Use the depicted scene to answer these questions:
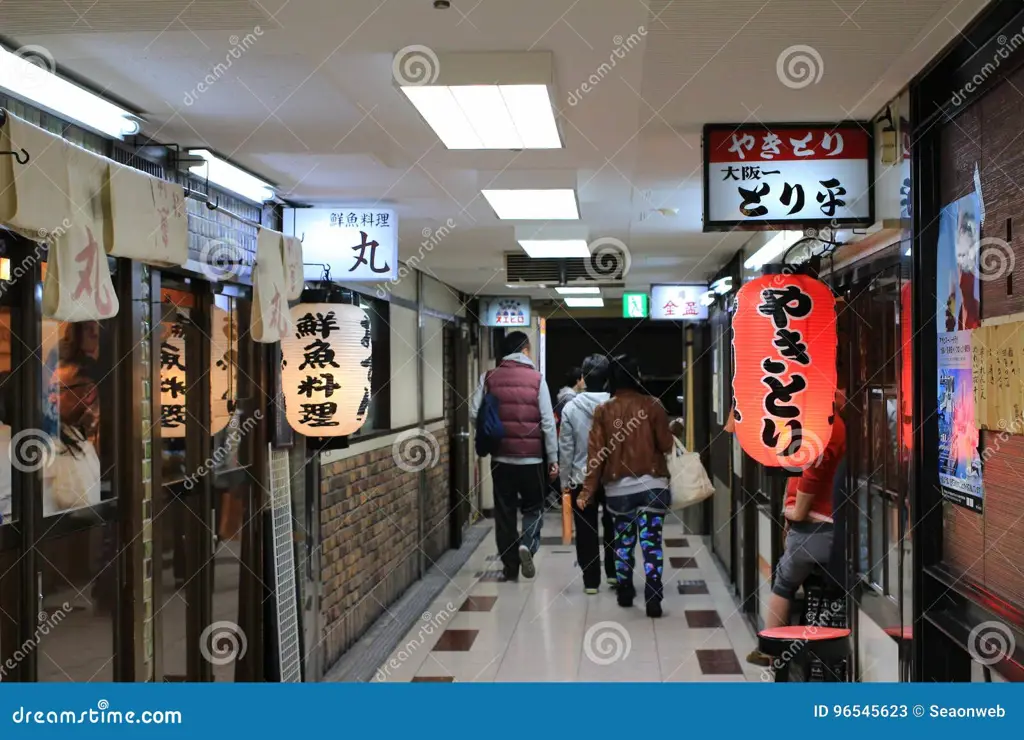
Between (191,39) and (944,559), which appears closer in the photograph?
(191,39)

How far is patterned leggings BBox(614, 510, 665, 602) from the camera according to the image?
26.9ft

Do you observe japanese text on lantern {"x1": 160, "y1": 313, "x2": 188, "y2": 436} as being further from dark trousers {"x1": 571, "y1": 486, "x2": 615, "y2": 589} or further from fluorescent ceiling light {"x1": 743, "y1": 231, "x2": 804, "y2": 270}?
dark trousers {"x1": 571, "y1": 486, "x2": 615, "y2": 589}

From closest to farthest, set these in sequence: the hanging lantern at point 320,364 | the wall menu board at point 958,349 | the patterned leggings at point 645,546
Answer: the wall menu board at point 958,349 → the hanging lantern at point 320,364 → the patterned leggings at point 645,546

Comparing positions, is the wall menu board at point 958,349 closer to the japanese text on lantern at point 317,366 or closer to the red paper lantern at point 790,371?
the red paper lantern at point 790,371

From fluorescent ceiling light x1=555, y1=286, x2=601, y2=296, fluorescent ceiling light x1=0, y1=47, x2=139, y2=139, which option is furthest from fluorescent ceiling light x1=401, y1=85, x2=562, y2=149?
fluorescent ceiling light x1=555, y1=286, x2=601, y2=296

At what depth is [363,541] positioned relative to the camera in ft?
27.3

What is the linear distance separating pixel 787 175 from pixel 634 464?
4.06 meters

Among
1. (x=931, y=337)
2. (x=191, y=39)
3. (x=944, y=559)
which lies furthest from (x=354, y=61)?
(x=944, y=559)

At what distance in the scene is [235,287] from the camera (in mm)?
6008

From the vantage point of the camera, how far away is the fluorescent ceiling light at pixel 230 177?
510cm

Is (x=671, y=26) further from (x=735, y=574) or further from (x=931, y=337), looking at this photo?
(x=735, y=574)

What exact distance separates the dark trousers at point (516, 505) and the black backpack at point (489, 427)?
0.68 ft

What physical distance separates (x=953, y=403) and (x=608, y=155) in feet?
7.83

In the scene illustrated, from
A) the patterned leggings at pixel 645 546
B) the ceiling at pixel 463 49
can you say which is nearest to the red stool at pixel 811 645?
the ceiling at pixel 463 49
